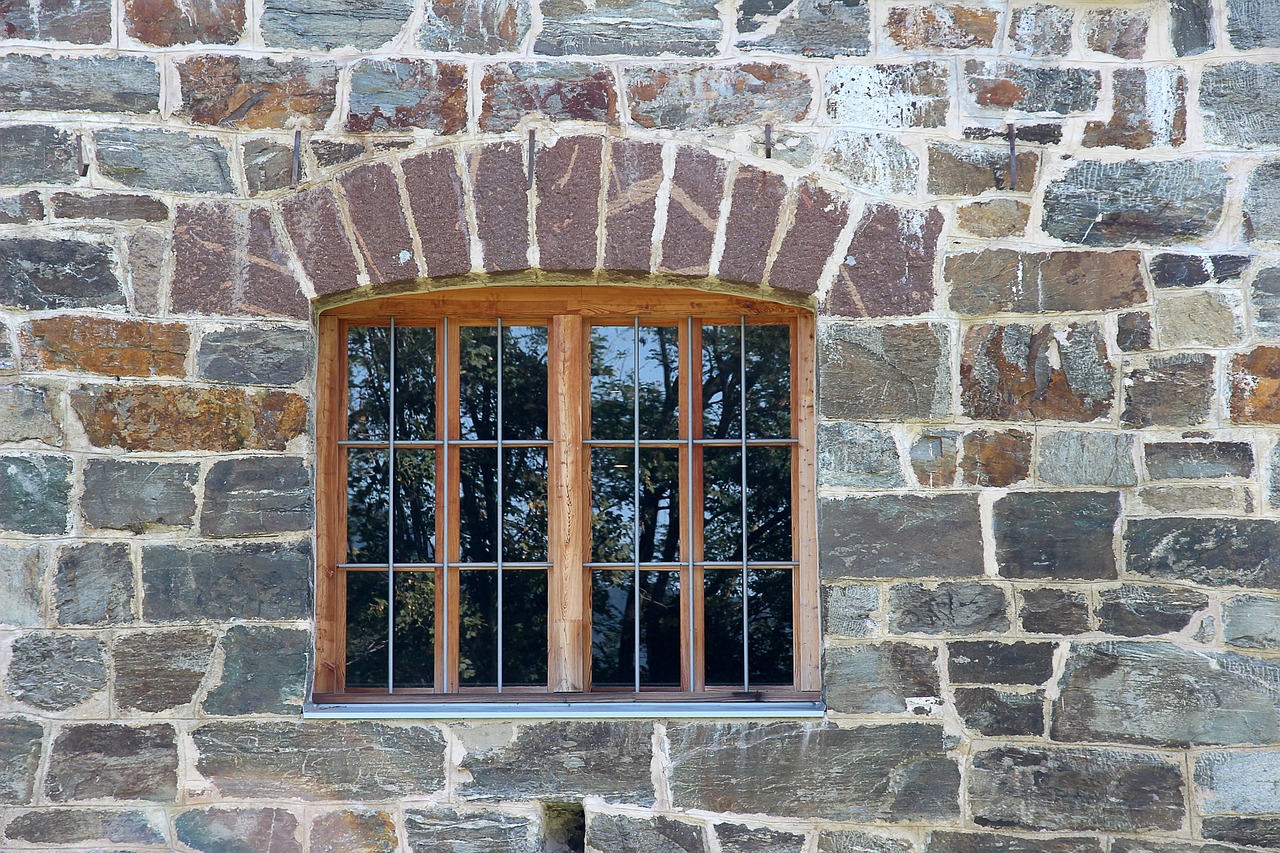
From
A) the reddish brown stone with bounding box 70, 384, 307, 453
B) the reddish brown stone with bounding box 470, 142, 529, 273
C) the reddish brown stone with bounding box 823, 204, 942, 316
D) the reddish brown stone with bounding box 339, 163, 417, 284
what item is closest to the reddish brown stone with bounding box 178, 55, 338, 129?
the reddish brown stone with bounding box 339, 163, 417, 284

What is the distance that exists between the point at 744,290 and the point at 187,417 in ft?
5.31

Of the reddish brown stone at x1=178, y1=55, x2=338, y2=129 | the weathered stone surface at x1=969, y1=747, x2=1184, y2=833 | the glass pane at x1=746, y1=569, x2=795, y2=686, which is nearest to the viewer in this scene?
the weathered stone surface at x1=969, y1=747, x2=1184, y2=833

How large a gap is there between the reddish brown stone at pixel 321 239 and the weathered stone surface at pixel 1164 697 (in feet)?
7.58

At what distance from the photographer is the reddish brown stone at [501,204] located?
2920mm

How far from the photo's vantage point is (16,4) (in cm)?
293

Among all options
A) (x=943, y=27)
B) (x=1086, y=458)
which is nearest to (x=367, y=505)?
(x=1086, y=458)

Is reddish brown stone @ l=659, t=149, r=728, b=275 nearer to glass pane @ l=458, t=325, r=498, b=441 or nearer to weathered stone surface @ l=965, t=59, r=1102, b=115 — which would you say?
glass pane @ l=458, t=325, r=498, b=441

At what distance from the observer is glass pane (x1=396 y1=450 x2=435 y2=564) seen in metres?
3.12

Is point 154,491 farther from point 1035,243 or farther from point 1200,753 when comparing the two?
point 1200,753

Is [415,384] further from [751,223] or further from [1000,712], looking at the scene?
[1000,712]

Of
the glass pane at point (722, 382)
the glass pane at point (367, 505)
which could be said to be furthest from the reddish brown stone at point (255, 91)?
Answer: the glass pane at point (722, 382)

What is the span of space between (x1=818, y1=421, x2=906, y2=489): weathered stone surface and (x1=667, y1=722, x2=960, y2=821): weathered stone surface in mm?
685

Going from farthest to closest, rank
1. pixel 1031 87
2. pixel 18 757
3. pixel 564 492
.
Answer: pixel 564 492 < pixel 1031 87 < pixel 18 757

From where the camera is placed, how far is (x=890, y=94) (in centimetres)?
297
